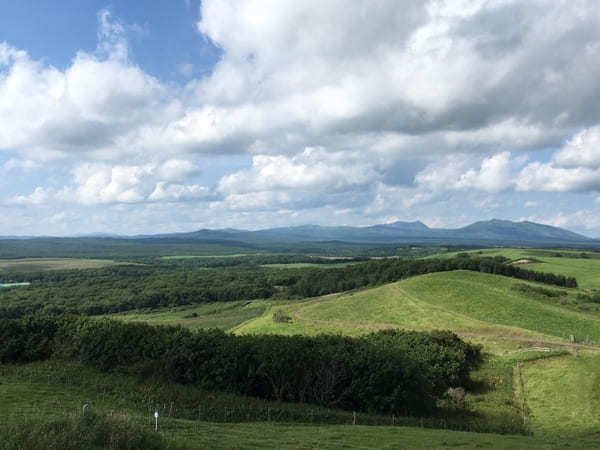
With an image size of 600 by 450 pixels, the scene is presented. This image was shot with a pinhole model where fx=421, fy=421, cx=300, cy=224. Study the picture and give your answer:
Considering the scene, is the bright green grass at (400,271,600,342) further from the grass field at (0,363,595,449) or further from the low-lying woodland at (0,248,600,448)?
the grass field at (0,363,595,449)

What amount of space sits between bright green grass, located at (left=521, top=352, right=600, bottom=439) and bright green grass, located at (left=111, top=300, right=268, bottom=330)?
83.3 m

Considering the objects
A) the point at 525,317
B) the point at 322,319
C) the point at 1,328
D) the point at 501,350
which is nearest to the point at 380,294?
the point at 322,319

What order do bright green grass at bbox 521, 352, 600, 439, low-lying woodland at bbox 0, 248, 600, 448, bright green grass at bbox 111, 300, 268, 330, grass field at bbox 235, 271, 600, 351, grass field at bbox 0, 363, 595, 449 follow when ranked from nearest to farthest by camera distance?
grass field at bbox 0, 363, 595, 449, low-lying woodland at bbox 0, 248, 600, 448, bright green grass at bbox 521, 352, 600, 439, grass field at bbox 235, 271, 600, 351, bright green grass at bbox 111, 300, 268, 330

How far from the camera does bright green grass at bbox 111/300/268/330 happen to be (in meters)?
134

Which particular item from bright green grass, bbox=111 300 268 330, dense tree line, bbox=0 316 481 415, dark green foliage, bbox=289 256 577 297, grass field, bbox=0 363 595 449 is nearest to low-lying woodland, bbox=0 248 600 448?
dense tree line, bbox=0 316 481 415

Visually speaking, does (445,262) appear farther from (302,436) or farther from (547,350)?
(302,436)

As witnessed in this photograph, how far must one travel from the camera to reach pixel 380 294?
11344 cm

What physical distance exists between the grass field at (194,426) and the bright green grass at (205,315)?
81383 millimetres

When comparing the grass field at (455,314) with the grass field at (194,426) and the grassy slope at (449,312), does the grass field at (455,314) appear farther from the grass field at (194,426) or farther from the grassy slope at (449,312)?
the grass field at (194,426)

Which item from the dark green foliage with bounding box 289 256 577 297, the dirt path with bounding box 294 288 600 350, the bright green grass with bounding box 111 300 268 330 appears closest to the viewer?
the dirt path with bounding box 294 288 600 350

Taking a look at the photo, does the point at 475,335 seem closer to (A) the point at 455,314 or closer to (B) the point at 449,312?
(A) the point at 455,314

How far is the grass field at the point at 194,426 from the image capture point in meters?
23.8

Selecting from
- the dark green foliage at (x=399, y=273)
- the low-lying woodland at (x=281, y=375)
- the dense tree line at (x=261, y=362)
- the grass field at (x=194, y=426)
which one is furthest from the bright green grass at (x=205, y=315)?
the grass field at (x=194, y=426)

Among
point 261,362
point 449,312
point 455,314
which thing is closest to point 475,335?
point 455,314
